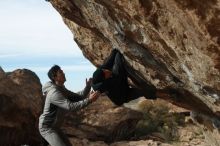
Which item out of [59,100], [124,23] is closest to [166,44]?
[124,23]

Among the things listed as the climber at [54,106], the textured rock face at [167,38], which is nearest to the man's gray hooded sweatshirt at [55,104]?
the climber at [54,106]

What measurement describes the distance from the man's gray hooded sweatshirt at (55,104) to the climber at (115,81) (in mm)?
491

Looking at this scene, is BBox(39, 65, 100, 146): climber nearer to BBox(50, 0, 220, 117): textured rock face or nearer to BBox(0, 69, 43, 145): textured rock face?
BBox(50, 0, 220, 117): textured rock face

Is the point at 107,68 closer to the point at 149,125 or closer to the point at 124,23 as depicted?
the point at 124,23

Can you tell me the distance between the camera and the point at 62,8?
11078mm

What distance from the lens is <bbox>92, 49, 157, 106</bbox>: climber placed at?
30.0 feet

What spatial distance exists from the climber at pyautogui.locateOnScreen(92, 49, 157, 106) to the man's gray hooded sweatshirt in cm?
49

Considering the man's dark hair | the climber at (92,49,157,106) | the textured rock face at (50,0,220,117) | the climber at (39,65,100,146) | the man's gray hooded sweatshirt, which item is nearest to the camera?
the textured rock face at (50,0,220,117)

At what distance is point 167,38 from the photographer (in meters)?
7.16

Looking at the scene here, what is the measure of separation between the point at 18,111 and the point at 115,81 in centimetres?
1040

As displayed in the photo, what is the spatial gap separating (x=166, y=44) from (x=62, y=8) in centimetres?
406

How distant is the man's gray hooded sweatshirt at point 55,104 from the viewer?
847cm

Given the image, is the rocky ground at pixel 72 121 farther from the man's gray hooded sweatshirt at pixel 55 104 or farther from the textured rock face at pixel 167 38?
the man's gray hooded sweatshirt at pixel 55 104

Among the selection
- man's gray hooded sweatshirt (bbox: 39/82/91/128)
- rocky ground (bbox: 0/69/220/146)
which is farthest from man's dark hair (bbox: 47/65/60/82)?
rocky ground (bbox: 0/69/220/146)
